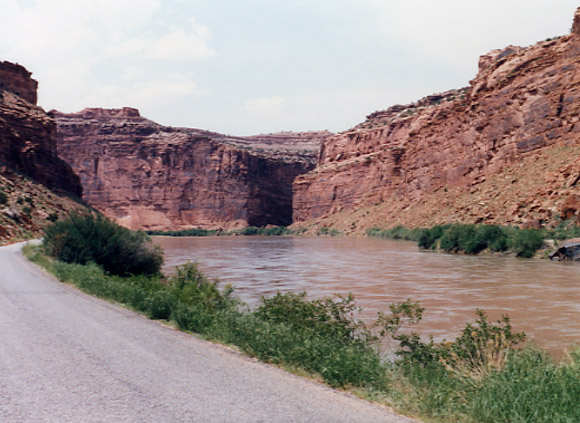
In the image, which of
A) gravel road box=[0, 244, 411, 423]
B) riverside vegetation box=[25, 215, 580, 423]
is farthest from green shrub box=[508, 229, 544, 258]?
gravel road box=[0, 244, 411, 423]

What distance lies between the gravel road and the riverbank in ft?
1.12

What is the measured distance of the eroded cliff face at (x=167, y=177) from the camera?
371 ft

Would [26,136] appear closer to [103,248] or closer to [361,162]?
[103,248]

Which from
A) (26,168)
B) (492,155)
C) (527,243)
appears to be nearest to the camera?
(527,243)

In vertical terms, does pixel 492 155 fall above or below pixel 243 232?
above

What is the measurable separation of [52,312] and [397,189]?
67877 millimetres

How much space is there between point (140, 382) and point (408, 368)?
3.20m

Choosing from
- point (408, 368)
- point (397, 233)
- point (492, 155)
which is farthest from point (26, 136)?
point (408, 368)

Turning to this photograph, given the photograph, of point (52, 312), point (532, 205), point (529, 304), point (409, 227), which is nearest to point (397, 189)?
point (409, 227)

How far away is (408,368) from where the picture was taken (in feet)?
20.7

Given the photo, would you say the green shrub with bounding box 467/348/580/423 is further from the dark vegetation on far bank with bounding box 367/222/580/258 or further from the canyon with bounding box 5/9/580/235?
the canyon with bounding box 5/9/580/235

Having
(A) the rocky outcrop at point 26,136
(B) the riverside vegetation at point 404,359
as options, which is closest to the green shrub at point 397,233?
(A) the rocky outcrop at point 26,136

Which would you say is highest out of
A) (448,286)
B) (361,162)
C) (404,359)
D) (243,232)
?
(361,162)

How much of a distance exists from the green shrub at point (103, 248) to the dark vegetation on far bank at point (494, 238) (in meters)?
19.8
